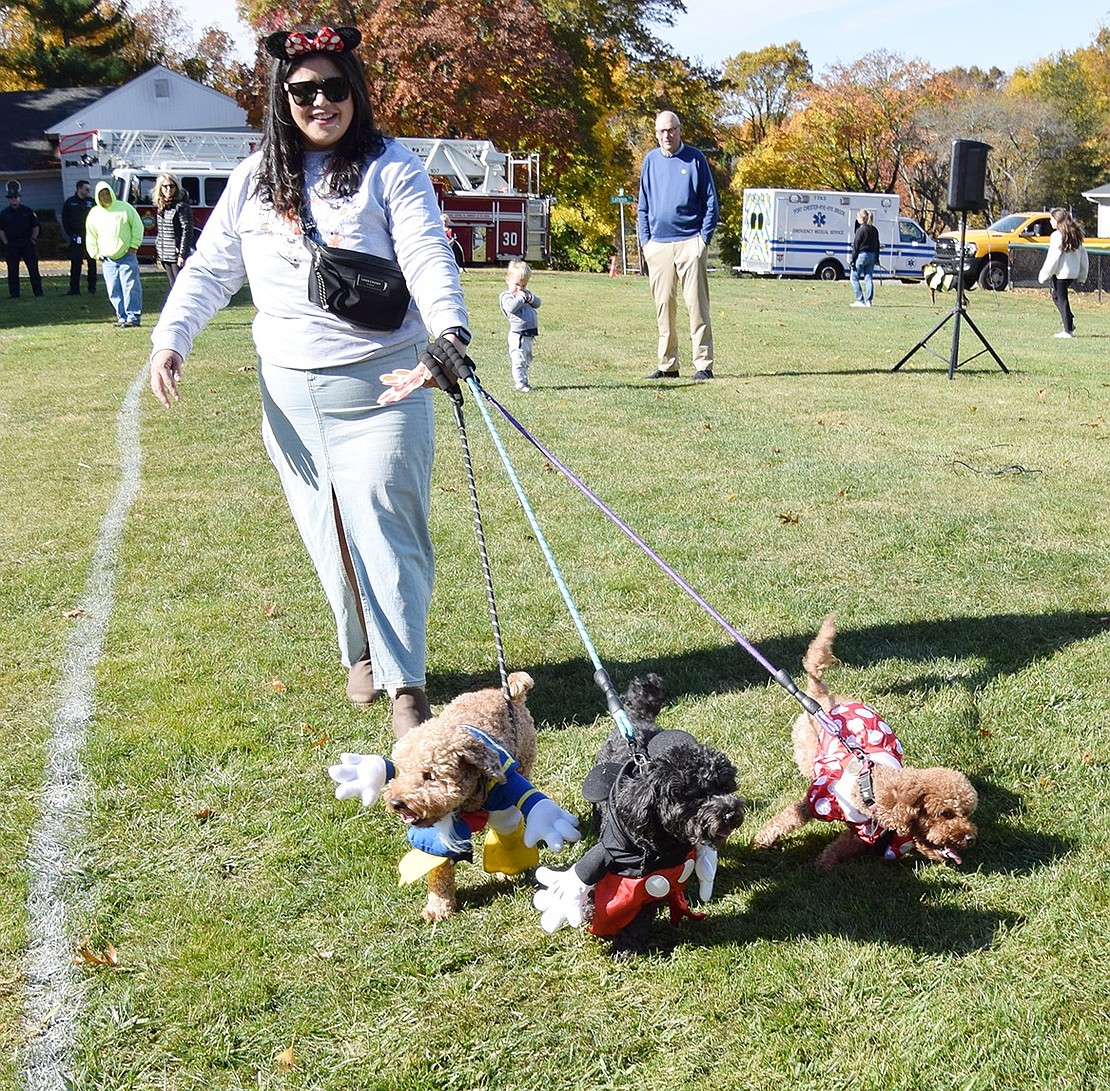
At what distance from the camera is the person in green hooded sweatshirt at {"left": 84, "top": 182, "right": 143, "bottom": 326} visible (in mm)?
15898

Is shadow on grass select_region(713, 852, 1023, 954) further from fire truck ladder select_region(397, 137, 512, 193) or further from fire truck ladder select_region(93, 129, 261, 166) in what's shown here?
fire truck ladder select_region(93, 129, 261, 166)

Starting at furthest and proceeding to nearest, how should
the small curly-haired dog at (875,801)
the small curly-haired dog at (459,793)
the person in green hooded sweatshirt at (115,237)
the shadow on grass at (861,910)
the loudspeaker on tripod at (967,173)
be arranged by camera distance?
the person in green hooded sweatshirt at (115,237), the loudspeaker on tripod at (967,173), the small curly-haired dog at (875,801), the shadow on grass at (861,910), the small curly-haired dog at (459,793)

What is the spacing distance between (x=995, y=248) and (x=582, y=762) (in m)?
31.0

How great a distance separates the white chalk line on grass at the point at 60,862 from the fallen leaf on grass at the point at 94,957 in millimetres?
25

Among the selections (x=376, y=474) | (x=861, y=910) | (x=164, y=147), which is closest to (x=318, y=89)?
(x=376, y=474)

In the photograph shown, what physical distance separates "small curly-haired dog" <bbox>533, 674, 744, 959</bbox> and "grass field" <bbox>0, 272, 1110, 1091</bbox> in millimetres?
151

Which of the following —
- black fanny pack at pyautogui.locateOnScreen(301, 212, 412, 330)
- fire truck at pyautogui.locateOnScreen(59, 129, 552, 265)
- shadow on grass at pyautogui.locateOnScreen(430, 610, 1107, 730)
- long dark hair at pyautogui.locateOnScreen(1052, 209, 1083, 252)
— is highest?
fire truck at pyautogui.locateOnScreen(59, 129, 552, 265)

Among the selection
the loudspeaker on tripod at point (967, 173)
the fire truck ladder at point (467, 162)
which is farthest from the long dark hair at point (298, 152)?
the fire truck ladder at point (467, 162)

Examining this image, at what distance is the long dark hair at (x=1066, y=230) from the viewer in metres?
18.0

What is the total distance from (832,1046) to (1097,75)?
68854 mm

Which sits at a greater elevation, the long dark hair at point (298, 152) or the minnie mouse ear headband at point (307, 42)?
the minnie mouse ear headband at point (307, 42)


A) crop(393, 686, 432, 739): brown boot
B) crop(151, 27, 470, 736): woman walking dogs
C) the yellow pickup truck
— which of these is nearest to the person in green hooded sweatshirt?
crop(151, 27, 470, 736): woman walking dogs

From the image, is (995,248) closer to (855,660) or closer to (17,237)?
(17,237)

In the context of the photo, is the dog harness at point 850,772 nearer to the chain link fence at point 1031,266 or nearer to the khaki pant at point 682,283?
the khaki pant at point 682,283
